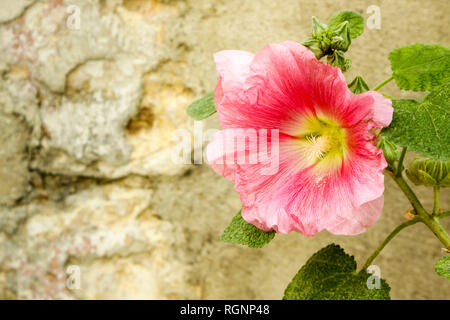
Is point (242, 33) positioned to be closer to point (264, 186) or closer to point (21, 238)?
point (264, 186)

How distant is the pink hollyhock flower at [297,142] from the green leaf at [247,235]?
3 centimetres

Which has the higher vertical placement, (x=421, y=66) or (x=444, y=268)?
(x=421, y=66)

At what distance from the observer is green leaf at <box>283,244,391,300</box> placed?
19.1 inches

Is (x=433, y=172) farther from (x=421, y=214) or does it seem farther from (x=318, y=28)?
(x=318, y=28)

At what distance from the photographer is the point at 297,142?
0.46m

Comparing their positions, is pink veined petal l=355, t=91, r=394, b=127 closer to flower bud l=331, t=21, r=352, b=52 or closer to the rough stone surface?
flower bud l=331, t=21, r=352, b=52

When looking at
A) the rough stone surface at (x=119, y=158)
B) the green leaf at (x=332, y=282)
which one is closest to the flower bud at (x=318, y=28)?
the green leaf at (x=332, y=282)

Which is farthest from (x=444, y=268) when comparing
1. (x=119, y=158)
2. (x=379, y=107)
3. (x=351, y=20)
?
(x=119, y=158)

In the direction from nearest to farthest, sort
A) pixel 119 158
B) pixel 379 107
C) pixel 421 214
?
pixel 379 107
pixel 421 214
pixel 119 158

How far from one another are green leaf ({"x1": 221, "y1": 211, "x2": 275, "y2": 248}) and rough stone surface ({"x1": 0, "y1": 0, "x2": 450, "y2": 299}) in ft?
1.43

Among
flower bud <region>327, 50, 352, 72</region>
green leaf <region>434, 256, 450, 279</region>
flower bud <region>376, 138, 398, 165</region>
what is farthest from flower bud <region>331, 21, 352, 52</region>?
green leaf <region>434, 256, 450, 279</region>

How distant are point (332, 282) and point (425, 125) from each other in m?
0.22

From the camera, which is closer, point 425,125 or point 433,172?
point 425,125
